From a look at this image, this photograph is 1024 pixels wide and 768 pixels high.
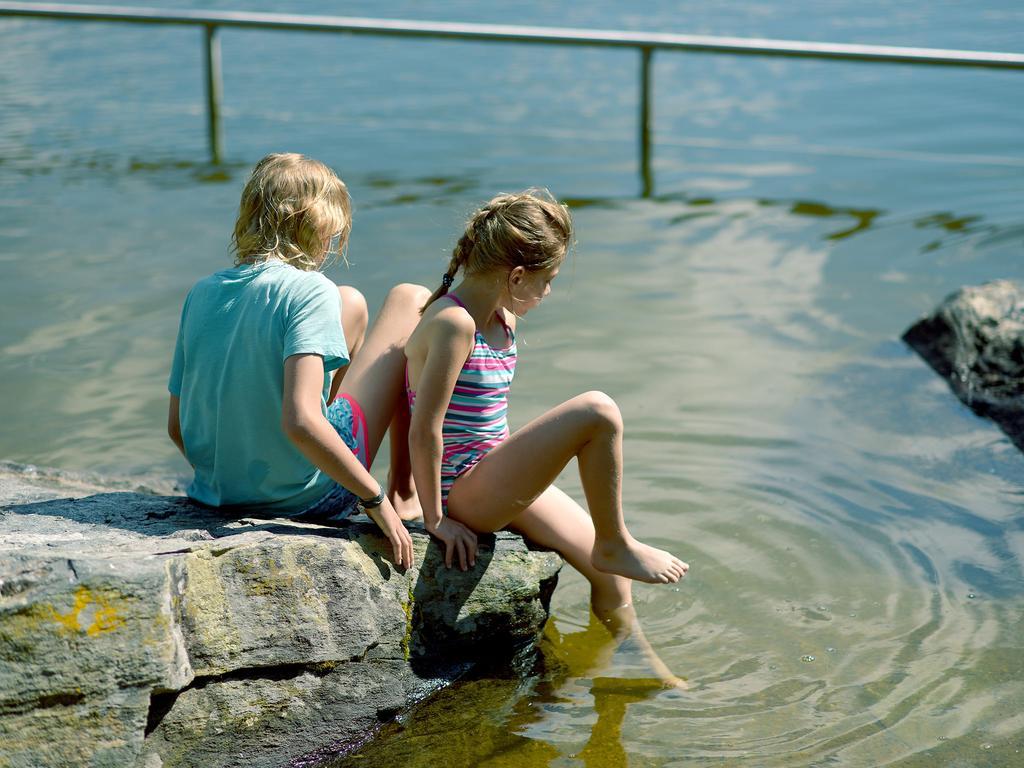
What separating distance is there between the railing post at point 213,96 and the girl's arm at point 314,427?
624 cm

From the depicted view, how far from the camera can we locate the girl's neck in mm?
2863

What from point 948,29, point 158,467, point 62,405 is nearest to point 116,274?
point 62,405

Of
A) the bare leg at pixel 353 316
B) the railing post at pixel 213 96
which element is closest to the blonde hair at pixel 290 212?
the bare leg at pixel 353 316

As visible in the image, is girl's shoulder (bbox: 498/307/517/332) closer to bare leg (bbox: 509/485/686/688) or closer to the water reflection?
bare leg (bbox: 509/485/686/688)

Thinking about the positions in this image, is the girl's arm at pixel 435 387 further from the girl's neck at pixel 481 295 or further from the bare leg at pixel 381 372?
the bare leg at pixel 381 372

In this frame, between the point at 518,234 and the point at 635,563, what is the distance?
84cm

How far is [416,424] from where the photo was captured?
2750 mm

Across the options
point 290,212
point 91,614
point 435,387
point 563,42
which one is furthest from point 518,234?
point 563,42

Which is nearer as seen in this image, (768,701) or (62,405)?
(768,701)

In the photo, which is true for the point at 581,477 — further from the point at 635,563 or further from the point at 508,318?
the point at 508,318

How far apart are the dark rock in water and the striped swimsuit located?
2337 millimetres

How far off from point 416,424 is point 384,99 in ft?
28.8

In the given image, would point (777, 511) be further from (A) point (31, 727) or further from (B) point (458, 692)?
(A) point (31, 727)

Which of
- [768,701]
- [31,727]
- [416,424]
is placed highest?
[416,424]
